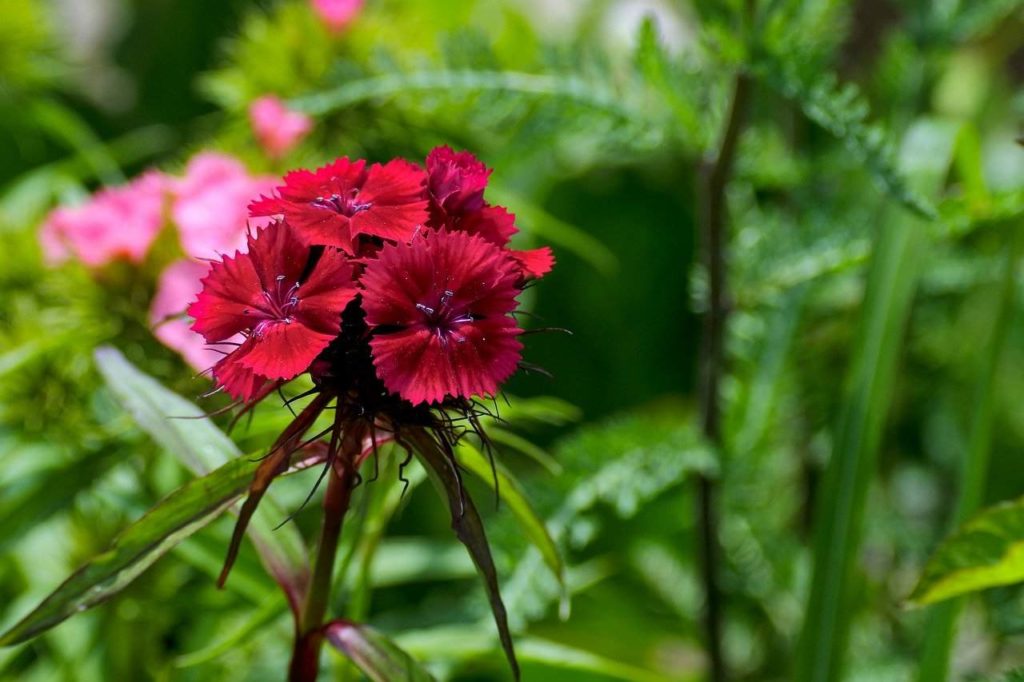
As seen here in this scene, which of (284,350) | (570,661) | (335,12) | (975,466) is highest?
(335,12)

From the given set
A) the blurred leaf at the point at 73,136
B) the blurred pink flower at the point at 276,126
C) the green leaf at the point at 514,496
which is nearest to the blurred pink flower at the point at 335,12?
the blurred pink flower at the point at 276,126

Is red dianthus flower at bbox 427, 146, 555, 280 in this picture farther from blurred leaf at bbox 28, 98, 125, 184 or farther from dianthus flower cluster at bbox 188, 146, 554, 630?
blurred leaf at bbox 28, 98, 125, 184

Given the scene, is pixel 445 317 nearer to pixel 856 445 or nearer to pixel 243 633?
pixel 243 633

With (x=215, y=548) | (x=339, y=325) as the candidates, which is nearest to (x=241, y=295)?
(x=339, y=325)

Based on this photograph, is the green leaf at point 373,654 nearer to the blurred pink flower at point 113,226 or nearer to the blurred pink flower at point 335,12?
the blurred pink flower at point 113,226

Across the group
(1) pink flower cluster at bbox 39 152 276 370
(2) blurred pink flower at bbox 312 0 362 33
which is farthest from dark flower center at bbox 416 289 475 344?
(2) blurred pink flower at bbox 312 0 362 33

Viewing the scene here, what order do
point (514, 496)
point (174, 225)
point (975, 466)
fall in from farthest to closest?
1. point (174, 225)
2. point (975, 466)
3. point (514, 496)

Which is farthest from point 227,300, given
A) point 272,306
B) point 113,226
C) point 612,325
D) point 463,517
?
point 612,325
